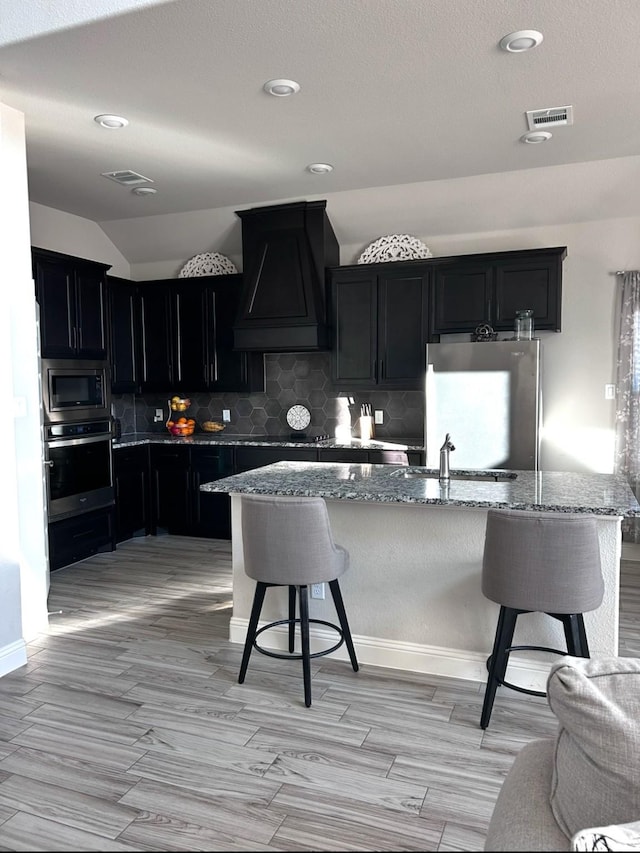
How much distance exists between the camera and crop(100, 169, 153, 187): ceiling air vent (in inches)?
175

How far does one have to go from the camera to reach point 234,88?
3.16m

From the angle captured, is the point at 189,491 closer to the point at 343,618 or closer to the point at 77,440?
the point at 77,440

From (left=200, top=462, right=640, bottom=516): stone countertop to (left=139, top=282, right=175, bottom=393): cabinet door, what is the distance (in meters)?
2.84

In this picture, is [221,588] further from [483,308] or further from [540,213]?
[540,213]

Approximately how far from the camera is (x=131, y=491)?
560 cm

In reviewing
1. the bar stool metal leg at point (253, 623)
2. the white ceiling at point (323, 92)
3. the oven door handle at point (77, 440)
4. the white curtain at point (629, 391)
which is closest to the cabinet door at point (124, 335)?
the oven door handle at point (77, 440)

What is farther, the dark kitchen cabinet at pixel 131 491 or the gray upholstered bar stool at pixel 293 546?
the dark kitchen cabinet at pixel 131 491

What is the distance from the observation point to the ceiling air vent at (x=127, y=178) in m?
4.45

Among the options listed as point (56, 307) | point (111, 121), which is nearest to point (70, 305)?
point (56, 307)

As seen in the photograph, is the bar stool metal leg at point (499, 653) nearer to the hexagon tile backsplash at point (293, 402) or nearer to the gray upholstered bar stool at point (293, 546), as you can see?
the gray upholstered bar stool at point (293, 546)

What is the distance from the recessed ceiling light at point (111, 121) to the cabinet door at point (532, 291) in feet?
9.22

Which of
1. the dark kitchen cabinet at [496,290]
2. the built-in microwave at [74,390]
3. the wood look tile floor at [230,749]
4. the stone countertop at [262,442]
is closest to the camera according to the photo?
the wood look tile floor at [230,749]

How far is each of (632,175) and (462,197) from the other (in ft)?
3.81

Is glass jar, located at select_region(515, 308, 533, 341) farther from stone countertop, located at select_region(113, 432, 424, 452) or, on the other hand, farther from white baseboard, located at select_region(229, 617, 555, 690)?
white baseboard, located at select_region(229, 617, 555, 690)
